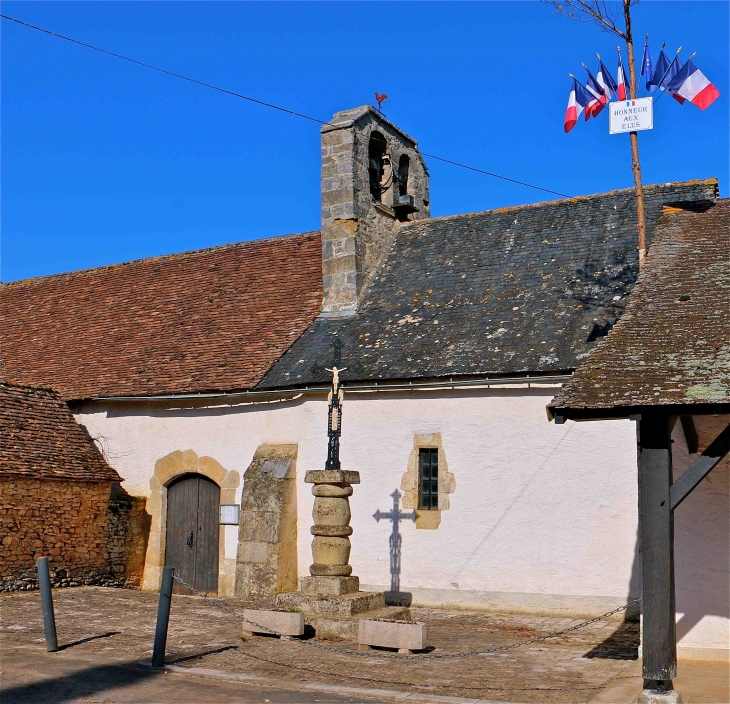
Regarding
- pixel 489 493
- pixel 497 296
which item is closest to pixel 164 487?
pixel 489 493

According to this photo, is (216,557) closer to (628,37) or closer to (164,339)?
(164,339)

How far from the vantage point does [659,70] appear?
36.8 feet

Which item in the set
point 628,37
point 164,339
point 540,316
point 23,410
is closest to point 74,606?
point 23,410

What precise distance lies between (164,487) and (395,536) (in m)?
4.64

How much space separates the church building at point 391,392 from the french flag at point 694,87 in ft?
5.26

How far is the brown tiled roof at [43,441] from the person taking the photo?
14.1 m

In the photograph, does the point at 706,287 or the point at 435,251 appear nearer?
the point at 706,287

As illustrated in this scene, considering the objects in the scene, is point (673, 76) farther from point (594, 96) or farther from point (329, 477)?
point (329, 477)

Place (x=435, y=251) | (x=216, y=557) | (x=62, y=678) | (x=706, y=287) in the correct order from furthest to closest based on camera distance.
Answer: (x=435, y=251) < (x=216, y=557) < (x=706, y=287) < (x=62, y=678)

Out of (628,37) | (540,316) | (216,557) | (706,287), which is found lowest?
(216,557)

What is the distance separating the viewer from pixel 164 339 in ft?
55.8

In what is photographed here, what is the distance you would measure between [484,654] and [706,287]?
4510mm

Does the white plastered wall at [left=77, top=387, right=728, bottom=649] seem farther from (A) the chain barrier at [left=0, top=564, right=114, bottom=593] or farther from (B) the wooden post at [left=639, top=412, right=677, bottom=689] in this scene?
(B) the wooden post at [left=639, top=412, right=677, bottom=689]

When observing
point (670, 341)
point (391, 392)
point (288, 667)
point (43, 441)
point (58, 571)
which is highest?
point (391, 392)
